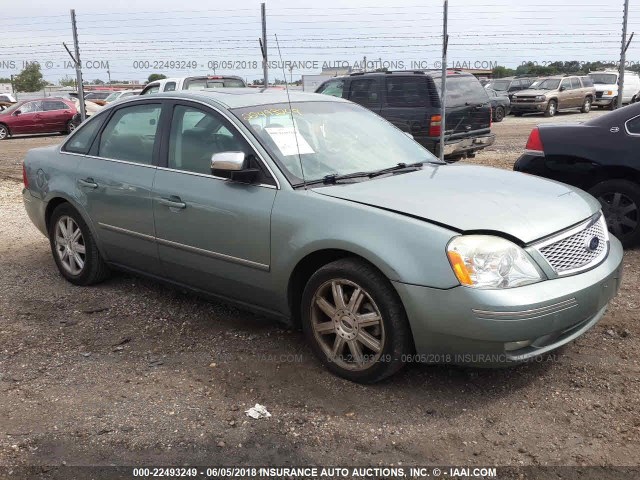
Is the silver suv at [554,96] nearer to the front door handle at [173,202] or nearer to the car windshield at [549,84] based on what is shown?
the car windshield at [549,84]

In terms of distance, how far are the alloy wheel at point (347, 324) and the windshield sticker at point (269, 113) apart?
4.20 feet

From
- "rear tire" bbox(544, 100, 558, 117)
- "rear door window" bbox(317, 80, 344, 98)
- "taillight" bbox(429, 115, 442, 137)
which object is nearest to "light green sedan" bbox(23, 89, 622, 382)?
"taillight" bbox(429, 115, 442, 137)

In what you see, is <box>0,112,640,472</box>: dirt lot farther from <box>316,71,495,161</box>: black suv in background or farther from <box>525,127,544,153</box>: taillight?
A: <box>316,71,495,161</box>: black suv in background

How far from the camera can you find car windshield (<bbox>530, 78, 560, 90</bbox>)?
84.6 feet

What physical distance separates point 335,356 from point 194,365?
2.96 feet

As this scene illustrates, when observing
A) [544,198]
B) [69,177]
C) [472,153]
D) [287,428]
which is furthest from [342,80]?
[287,428]

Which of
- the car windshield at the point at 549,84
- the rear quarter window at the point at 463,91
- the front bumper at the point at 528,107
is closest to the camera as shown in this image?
the rear quarter window at the point at 463,91

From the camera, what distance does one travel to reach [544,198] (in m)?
3.59

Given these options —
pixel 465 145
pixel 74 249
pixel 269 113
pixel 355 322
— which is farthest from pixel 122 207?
pixel 465 145

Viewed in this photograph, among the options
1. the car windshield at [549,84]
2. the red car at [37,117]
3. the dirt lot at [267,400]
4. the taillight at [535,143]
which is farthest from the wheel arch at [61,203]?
the car windshield at [549,84]

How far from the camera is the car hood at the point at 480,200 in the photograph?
3.17 m

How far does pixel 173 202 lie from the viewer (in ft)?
13.5

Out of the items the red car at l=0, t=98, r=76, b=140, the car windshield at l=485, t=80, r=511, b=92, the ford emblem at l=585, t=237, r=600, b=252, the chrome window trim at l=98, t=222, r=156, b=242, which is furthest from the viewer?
the car windshield at l=485, t=80, r=511, b=92

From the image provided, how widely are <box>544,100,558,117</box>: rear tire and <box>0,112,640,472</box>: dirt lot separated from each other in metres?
22.7
